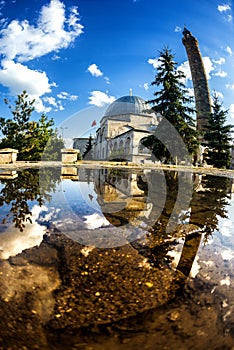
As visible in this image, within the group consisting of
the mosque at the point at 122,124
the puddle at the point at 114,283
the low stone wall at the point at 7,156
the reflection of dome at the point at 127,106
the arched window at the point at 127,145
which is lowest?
the puddle at the point at 114,283

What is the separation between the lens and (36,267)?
1538 millimetres

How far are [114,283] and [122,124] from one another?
137 ft

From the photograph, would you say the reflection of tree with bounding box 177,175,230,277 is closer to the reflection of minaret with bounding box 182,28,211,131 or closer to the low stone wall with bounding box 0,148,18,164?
the low stone wall with bounding box 0,148,18,164

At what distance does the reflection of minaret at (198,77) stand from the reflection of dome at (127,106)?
36.3ft

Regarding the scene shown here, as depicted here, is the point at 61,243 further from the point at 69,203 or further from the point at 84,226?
the point at 69,203

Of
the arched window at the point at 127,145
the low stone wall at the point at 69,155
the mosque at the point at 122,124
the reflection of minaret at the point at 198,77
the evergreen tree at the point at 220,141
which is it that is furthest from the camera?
the mosque at the point at 122,124

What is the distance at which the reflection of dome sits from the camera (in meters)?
42.9

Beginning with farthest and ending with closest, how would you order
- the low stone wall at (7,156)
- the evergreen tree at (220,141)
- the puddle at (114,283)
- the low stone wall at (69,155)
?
the evergreen tree at (220,141) < the low stone wall at (69,155) < the low stone wall at (7,156) < the puddle at (114,283)

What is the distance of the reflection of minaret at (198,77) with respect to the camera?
3378 cm

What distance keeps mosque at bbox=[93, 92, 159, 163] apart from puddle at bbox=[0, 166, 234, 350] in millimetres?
31392

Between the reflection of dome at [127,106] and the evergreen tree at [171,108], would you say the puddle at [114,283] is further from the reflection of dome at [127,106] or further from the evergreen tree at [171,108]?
the reflection of dome at [127,106]

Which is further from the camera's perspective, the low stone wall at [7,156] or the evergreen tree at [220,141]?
the evergreen tree at [220,141]

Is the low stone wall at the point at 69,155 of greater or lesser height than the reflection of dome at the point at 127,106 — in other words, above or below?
below

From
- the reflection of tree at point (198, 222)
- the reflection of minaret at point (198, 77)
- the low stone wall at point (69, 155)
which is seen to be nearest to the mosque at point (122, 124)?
the reflection of minaret at point (198, 77)
